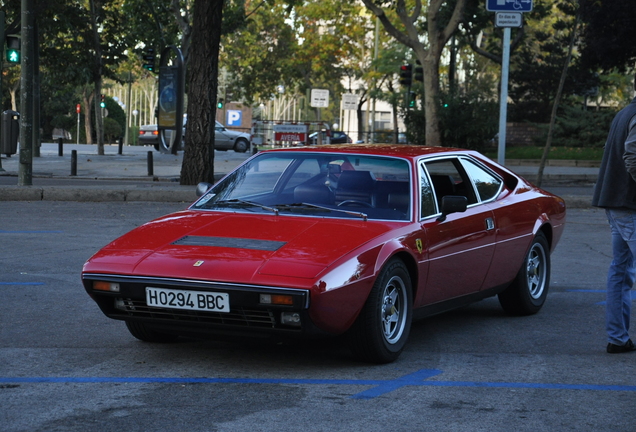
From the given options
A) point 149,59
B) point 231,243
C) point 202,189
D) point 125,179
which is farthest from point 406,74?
point 231,243

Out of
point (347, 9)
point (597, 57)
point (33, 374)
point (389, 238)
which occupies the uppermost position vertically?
point (347, 9)

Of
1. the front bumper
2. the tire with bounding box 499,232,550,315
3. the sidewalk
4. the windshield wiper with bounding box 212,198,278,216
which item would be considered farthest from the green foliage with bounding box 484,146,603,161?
the front bumper

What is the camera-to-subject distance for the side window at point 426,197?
6.22 meters

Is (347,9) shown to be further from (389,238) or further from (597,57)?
(389,238)

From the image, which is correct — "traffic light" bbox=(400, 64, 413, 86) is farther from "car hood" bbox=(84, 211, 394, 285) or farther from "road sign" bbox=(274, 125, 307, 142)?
"car hood" bbox=(84, 211, 394, 285)

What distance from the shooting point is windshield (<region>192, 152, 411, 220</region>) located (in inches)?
242

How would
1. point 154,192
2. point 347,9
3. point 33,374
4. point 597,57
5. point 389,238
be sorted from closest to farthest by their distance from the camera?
point 33,374 < point 389,238 < point 154,192 < point 597,57 < point 347,9

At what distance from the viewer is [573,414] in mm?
4602

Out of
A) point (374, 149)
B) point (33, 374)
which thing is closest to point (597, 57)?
point (374, 149)

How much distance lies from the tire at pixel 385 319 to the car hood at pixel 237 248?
26cm

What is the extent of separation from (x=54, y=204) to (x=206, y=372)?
36.0 ft

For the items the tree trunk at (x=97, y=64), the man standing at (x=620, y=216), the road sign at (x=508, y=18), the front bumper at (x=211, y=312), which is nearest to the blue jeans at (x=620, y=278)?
the man standing at (x=620, y=216)

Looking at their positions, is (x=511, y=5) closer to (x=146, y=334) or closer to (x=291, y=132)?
(x=146, y=334)

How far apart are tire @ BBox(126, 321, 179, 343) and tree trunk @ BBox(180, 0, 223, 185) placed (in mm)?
12531
